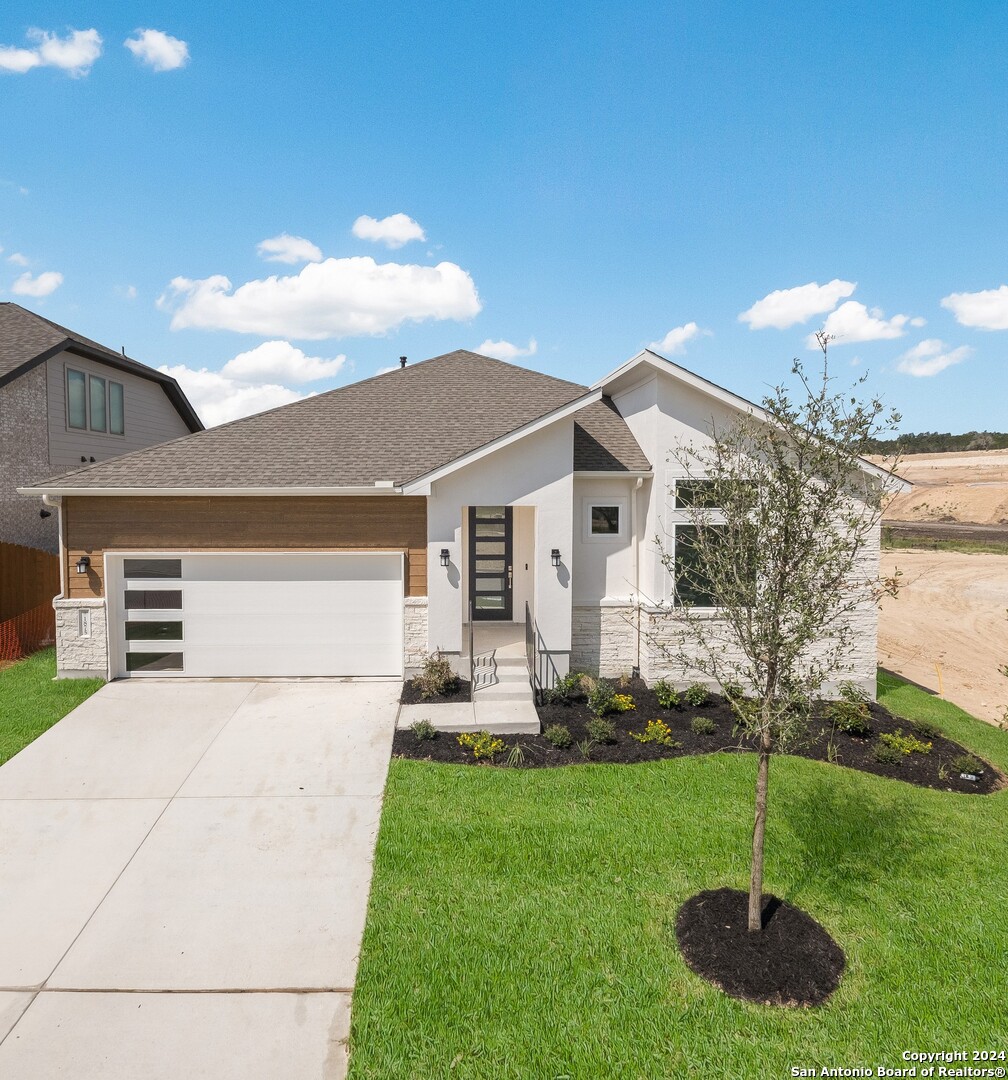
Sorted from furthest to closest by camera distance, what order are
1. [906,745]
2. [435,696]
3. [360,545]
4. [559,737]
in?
[360,545], [435,696], [906,745], [559,737]

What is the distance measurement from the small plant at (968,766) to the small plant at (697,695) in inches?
131

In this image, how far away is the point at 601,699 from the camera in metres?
10.0

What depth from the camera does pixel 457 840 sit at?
6.37 metres

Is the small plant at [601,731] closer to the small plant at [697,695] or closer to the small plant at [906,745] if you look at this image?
the small plant at [697,695]

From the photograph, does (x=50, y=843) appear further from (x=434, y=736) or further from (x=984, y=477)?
(x=984, y=477)

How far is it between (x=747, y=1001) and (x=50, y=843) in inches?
254

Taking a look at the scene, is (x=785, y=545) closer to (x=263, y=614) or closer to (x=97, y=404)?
(x=263, y=614)

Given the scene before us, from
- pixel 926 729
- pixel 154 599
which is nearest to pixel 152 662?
pixel 154 599

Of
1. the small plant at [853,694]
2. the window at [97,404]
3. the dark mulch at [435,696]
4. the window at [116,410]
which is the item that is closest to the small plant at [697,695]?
the small plant at [853,694]

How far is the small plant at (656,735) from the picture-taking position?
29.2 ft

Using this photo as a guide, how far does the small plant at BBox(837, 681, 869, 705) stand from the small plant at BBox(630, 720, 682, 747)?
2262mm

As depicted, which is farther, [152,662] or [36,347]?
[36,347]

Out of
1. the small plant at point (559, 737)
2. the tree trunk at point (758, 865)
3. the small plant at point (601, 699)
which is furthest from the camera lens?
the small plant at point (601, 699)

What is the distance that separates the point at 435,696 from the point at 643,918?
5.49 m
